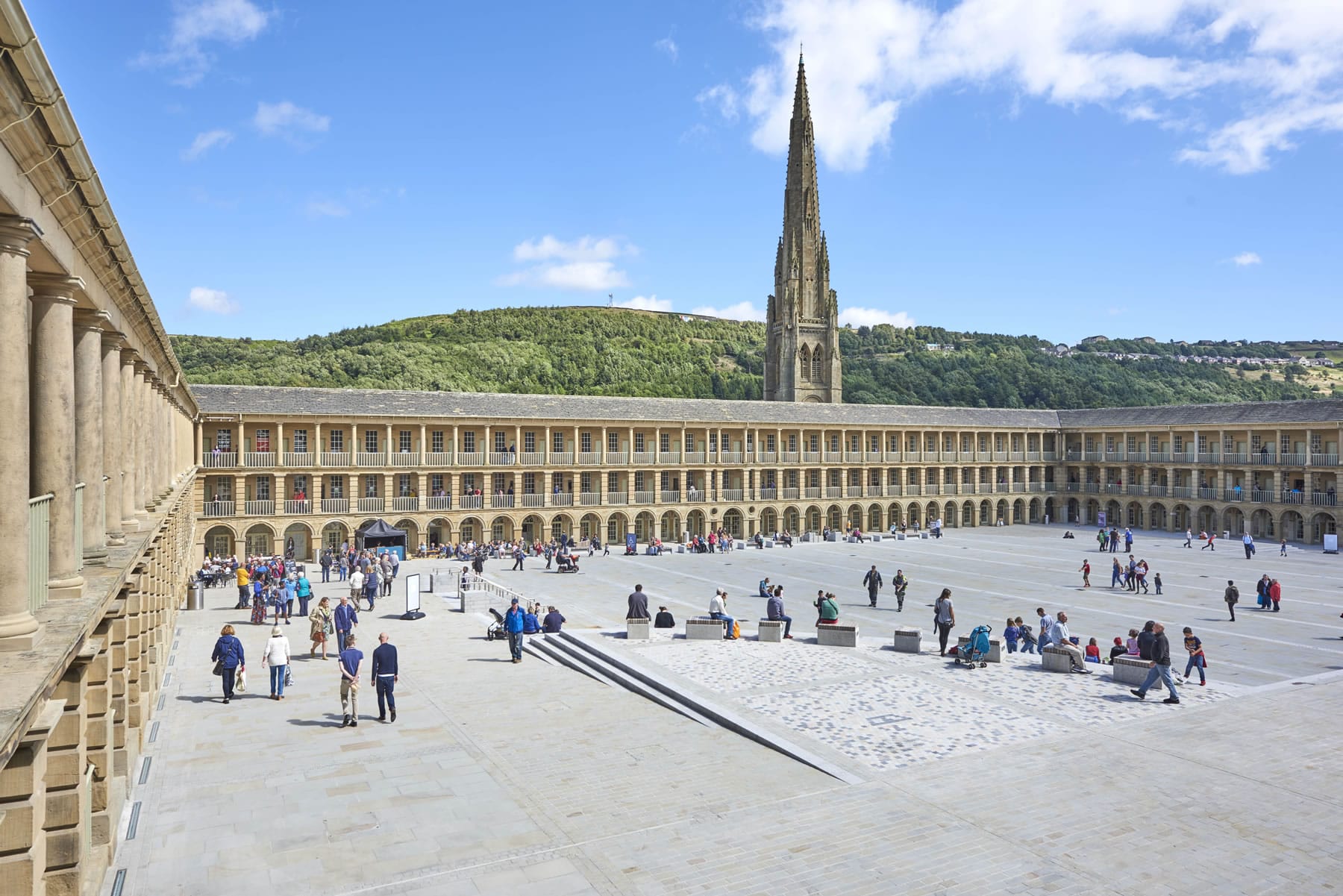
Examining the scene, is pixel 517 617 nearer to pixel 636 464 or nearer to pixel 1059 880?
pixel 1059 880

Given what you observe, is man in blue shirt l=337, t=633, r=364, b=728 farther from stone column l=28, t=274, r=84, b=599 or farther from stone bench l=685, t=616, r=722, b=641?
stone bench l=685, t=616, r=722, b=641

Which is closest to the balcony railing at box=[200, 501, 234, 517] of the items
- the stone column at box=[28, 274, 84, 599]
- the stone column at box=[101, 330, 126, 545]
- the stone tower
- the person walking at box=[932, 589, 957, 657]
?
the stone column at box=[101, 330, 126, 545]

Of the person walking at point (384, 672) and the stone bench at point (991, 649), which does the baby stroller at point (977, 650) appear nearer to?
the stone bench at point (991, 649)

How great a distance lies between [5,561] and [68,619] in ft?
3.20

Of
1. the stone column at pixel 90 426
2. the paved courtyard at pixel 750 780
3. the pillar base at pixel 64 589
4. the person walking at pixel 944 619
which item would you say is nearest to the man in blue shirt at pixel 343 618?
the paved courtyard at pixel 750 780

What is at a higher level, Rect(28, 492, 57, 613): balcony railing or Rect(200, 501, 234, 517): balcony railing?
Rect(28, 492, 57, 613): balcony railing

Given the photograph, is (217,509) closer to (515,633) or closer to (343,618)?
(343,618)

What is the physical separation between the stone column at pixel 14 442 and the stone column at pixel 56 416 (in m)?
1.35

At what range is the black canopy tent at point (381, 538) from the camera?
35.7 m

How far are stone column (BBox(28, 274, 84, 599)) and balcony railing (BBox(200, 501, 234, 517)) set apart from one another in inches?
1392

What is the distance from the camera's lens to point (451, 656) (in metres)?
20.2

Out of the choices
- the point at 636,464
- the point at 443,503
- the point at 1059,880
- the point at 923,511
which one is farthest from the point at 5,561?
the point at 923,511

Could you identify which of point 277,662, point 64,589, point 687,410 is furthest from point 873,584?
point 687,410

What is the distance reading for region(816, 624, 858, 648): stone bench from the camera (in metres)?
20.9
